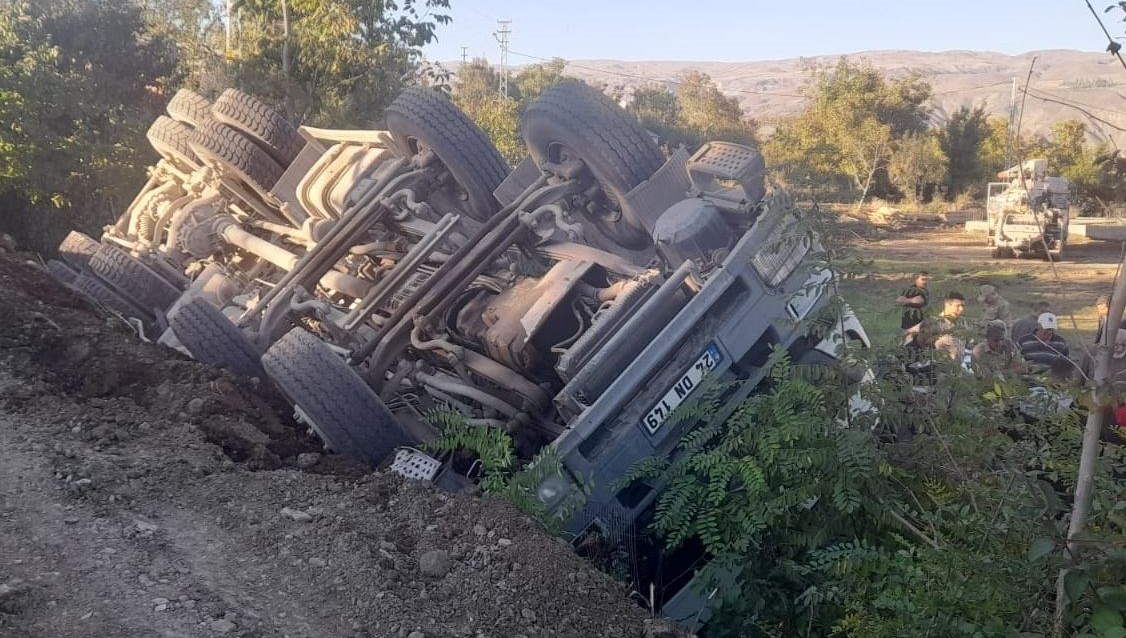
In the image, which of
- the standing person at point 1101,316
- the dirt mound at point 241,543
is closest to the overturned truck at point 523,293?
the dirt mound at point 241,543

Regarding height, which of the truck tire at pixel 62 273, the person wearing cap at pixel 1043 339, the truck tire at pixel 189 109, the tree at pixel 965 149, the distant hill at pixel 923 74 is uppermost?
the truck tire at pixel 189 109

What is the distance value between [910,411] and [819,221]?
82 centimetres

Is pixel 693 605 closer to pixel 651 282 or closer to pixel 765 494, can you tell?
pixel 765 494

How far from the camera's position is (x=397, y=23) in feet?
48.5

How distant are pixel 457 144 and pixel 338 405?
7.55 ft

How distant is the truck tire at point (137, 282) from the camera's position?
7516mm

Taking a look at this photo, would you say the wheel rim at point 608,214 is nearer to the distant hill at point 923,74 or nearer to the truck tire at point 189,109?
the truck tire at point 189,109

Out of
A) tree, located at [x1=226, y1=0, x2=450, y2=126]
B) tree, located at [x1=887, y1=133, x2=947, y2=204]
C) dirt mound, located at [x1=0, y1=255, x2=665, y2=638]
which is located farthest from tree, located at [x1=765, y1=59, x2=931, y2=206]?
dirt mound, located at [x1=0, y1=255, x2=665, y2=638]


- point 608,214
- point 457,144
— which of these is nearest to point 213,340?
point 457,144

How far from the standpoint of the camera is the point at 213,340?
5.54m

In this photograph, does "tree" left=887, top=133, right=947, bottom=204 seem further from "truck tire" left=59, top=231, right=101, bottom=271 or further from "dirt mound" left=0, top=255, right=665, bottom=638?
"dirt mound" left=0, top=255, right=665, bottom=638

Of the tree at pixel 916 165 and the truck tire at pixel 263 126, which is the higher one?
the truck tire at pixel 263 126

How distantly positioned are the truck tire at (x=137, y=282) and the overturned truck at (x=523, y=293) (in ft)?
0.05

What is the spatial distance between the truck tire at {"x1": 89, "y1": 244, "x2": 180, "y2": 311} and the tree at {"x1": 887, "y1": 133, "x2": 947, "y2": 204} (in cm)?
2810
